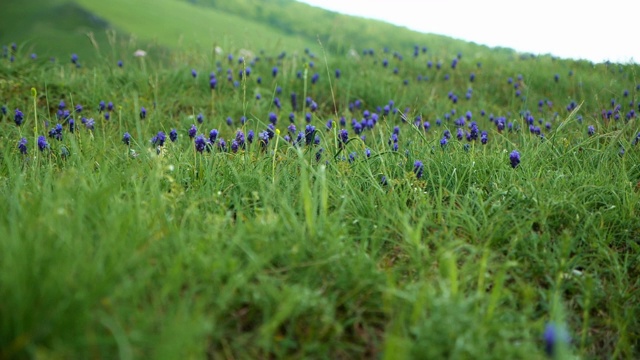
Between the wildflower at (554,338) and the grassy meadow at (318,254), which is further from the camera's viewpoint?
the grassy meadow at (318,254)

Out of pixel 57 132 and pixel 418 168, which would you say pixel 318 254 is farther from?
pixel 57 132

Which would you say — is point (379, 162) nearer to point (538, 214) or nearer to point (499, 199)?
point (499, 199)

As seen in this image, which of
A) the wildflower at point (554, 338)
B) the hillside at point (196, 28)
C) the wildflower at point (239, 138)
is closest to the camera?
the wildflower at point (554, 338)

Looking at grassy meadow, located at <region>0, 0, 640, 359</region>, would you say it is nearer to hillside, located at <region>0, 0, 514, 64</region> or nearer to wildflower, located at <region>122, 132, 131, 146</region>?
wildflower, located at <region>122, 132, 131, 146</region>

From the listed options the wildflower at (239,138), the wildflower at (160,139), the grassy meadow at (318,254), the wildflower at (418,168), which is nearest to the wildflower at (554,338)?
the grassy meadow at (318,254)

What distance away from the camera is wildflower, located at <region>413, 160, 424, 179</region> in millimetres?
3328

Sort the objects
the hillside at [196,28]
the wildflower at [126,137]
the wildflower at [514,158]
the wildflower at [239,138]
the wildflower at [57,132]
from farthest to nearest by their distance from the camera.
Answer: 1. the hillside at [196,28]
2. the wildflower at [57,132]
3. the wildflower at [126,137]
4. the wildflower at [239,138]
5. the wildflower at [514,158]

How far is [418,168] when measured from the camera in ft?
11.0

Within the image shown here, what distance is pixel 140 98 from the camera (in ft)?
20.0

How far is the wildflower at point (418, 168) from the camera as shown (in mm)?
3328

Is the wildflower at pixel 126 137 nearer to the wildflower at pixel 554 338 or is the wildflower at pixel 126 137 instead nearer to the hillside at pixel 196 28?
the wildflower at pixel 554 338

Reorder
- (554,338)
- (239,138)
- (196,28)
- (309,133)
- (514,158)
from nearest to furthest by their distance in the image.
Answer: (554,338) < (514,158) < (309,133) < (239,138) < (196,28)

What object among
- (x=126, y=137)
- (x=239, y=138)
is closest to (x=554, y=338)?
(x=239, y=138)

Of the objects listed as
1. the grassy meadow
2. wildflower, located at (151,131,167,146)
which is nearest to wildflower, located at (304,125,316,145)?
the grassy meadow
